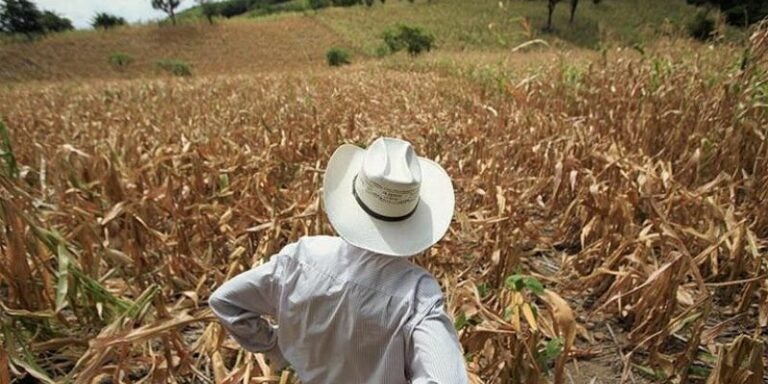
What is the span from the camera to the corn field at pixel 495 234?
145 cm

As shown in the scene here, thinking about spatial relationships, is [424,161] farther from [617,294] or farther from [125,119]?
[125,119]

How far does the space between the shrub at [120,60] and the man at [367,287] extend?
32.0 metres

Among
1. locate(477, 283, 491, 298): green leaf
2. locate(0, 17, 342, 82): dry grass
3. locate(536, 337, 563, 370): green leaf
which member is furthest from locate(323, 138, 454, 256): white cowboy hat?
locate(0, 17, 342, 82): dry grass

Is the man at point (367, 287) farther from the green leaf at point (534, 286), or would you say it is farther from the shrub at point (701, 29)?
the shrub at point (701, 29)

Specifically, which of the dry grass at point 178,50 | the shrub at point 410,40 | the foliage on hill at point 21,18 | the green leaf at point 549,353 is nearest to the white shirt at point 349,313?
the green leaf at point 549,353

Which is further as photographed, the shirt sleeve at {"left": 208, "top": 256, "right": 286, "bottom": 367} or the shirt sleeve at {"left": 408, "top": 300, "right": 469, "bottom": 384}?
the shirt sleeve at {"left": 208, "top": 256, "right": 286, "bottom": 367}

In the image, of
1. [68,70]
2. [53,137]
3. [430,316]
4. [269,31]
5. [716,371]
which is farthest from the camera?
[269,31]

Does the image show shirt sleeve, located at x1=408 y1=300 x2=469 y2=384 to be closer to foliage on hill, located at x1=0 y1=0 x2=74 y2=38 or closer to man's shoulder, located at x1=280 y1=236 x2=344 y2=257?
man's shoulder, located at x1=280 y1=236 x2=344 y2=257

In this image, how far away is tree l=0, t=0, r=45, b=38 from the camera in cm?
3284

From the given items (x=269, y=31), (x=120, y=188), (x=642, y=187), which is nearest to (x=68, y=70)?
(x=269, y=31)

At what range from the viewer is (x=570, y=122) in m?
3.55

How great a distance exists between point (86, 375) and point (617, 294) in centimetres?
187

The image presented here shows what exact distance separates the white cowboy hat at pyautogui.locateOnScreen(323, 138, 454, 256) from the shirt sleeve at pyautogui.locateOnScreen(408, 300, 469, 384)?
14 cm

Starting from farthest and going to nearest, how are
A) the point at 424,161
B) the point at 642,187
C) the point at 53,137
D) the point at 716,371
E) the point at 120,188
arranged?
the point at 53,137, the point at 120,188, the point at 642,187, the point at 716,371, the point at 424,161
